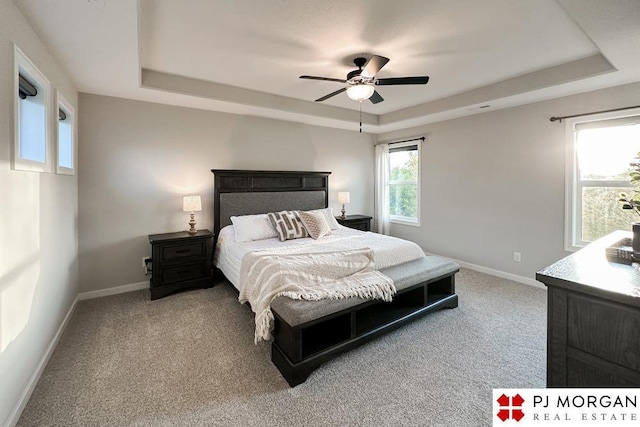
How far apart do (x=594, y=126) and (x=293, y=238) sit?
3.74 metres

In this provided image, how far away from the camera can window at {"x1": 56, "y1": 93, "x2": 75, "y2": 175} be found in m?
2.70

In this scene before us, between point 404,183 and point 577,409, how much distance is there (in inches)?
175

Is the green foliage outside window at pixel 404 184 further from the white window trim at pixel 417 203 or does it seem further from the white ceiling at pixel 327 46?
the white ceiling at pixel 327 46

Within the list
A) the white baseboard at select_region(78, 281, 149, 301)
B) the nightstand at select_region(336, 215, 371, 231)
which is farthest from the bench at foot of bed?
the white baseboard at select_region(78, 281, 149, 301)

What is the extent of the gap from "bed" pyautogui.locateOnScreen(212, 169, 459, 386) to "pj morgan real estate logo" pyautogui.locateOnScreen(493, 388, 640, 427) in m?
1.07

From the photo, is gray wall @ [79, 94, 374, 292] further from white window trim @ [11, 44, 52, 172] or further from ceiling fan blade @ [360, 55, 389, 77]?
ceiling fan blade @ [360, 55, 389, 77]

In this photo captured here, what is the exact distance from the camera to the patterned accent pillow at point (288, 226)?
3.59 meters

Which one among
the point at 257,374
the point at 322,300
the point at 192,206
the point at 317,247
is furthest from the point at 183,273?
the point at 322,300

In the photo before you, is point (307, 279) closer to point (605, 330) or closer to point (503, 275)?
point (605, 330)

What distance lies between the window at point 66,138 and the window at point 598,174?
5.49 m

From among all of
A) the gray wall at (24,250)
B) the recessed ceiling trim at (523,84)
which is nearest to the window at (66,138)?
the gray wall at (24,250)

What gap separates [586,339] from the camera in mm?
1137

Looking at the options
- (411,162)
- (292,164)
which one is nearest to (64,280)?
(292,164)

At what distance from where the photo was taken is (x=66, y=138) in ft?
9.42
